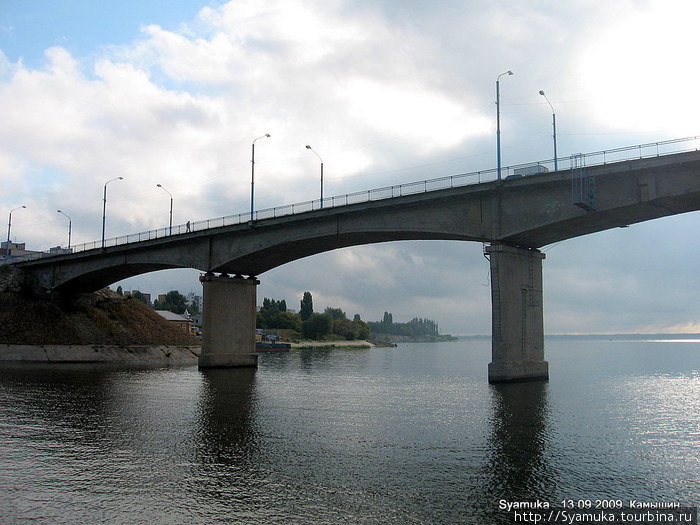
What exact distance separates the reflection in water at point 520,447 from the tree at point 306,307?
522ft

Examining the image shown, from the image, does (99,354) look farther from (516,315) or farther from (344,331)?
(344,331)

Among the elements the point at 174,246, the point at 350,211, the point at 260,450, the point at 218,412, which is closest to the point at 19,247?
the point at 174,246

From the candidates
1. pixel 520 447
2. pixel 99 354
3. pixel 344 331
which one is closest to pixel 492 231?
pixel 520 447

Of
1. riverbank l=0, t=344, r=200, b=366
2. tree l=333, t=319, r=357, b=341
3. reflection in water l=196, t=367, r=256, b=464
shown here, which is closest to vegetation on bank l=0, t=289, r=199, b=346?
riverbank l=0, t=344, r=200, b=366

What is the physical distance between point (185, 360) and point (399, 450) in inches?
2437

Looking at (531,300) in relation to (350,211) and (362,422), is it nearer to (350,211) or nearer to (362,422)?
(350,211)

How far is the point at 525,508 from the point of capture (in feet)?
45.3

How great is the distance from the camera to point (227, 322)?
58.8 meters

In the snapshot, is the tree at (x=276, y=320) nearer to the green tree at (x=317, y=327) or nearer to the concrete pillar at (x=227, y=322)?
the green tree at (x=317, y=327)

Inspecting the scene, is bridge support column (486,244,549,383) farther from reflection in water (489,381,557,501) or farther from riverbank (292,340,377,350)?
riverbank (292,340,377,350)

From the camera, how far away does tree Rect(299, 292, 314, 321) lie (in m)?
194

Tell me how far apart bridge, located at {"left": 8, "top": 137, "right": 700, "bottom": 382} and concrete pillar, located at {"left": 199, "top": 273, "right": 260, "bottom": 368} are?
101 mm

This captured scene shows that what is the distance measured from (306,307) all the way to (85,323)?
118436 millimetres

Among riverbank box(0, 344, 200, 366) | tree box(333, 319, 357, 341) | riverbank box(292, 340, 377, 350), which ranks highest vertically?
tree box(333, 319, 357, 341)
